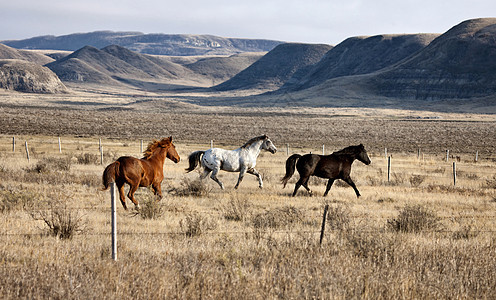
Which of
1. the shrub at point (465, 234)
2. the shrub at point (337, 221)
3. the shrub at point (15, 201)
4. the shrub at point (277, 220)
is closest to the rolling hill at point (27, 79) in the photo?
the shrub at point (15, 201)

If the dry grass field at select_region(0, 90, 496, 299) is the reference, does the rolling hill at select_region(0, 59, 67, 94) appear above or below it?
above

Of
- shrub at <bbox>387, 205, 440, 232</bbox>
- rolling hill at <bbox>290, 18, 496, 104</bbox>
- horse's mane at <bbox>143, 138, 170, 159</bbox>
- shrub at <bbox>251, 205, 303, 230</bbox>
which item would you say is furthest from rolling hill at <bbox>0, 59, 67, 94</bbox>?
shrub at <bbox>387, 205, 440, 232</bbox>

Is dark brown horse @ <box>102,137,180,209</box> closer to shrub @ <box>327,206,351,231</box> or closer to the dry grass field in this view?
the dry grass field

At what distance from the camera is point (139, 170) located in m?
11.4

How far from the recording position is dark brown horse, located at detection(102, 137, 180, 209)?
11.0m

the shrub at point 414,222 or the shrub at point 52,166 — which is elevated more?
the shrub at point 414,222

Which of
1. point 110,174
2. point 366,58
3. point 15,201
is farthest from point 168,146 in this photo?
point 366,58

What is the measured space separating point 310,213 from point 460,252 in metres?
4.76

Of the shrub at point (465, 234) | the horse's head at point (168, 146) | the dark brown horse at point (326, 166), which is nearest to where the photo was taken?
the shrub at point (465, 234)

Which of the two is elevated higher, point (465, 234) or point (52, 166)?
point (465, 234)

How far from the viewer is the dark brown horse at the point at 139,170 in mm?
11002

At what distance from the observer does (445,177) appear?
22609mm

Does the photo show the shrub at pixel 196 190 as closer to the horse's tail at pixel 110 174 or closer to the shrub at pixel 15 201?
the horse's tail at pixel 110 174

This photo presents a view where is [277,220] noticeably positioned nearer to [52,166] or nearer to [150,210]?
[150,210]
